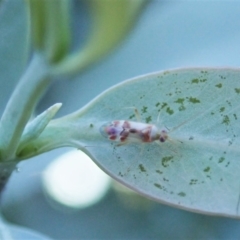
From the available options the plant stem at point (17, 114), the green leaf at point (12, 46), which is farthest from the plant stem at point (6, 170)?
the green leaf at point (12, 46)

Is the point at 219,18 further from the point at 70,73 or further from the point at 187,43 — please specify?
the point at 70,73

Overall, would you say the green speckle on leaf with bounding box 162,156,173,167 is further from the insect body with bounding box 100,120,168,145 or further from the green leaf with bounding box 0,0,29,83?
the green leaf with bounding box 0,0,29,83

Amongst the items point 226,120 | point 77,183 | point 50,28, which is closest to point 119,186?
point 77,183

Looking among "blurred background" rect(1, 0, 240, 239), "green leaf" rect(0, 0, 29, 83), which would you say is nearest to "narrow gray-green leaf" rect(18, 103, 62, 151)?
"green leaf" rect(0, 0, 29, 83)

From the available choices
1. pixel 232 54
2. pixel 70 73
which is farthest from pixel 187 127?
pixel 232 54

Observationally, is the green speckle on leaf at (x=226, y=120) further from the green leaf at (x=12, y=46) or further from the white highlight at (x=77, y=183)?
the white highlight at (x=77, y=183)

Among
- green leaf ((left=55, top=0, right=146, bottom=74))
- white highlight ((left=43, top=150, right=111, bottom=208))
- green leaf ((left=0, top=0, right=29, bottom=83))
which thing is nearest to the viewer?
green leaf ((left=0, top=0, right=29, bottom=83))

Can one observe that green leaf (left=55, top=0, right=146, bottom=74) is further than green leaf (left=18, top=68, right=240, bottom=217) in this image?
Yes

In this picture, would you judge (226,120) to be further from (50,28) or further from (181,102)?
(50,28)
